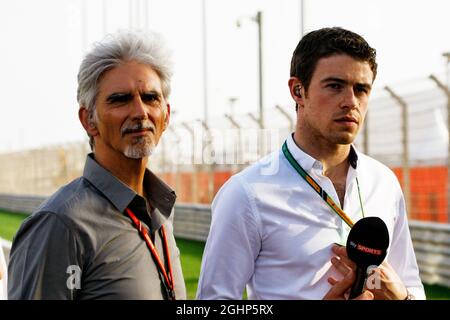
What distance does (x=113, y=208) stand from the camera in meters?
2.40

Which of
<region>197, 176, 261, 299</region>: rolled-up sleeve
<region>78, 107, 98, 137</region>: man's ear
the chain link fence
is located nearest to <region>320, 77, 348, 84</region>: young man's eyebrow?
<region>197, 176, 261, 299</region>: rolled-up sleeve

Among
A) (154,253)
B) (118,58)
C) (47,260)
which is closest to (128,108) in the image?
(118,58)

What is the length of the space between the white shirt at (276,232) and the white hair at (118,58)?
1.48 ft

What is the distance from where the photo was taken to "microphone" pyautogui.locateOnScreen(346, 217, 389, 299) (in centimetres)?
234

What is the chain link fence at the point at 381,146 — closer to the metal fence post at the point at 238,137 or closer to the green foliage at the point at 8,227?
the metal fence post at the point at 238,137

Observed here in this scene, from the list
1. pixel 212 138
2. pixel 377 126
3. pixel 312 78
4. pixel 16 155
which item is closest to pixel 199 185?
pixel 212 138

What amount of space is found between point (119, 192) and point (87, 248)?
0.25 m

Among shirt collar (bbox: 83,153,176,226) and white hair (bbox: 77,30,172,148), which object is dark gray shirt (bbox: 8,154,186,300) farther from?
white hair (bbox: 77,30,172,148)

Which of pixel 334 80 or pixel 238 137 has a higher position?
pixel 334 80

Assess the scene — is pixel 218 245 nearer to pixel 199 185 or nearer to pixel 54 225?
pixel 54 225

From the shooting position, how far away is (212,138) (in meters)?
13.7

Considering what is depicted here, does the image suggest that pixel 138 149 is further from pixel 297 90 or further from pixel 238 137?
pixel 238 137

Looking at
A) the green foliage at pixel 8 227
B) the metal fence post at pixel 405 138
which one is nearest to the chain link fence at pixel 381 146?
the metal fence post at pixel 405 138

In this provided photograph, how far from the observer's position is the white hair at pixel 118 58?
2.47 metres
